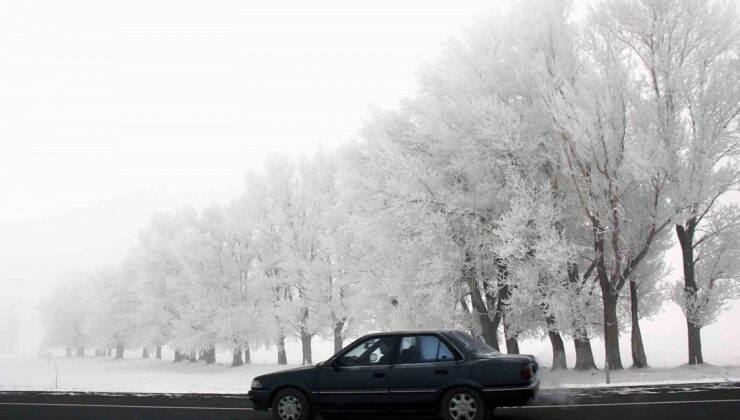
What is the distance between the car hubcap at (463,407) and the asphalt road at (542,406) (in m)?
1.31

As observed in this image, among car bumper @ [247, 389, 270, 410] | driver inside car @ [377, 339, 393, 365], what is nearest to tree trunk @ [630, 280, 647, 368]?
driver inside car @ [377, 339, 393, 365]

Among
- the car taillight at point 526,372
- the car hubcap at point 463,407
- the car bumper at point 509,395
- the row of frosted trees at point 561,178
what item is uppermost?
the row of frosted trees at point 561,178

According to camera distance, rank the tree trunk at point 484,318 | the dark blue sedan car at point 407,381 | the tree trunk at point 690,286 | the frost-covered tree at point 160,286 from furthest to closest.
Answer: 1. the frost-covered tree at point 160,286
2. the tree trunk at point 484,318
3. the tree trunk at point 690,286
4. the dark blue sedan car at point 407,381

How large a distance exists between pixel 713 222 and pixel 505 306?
320 inches

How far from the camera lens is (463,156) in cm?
2205

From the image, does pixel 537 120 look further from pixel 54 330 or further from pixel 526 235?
pixel 54 330

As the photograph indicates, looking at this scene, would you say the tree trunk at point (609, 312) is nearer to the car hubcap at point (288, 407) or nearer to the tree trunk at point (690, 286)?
the tree trunk at point (690, 286)

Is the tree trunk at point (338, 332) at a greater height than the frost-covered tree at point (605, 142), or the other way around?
the frost-covered tree at point (605, 142)

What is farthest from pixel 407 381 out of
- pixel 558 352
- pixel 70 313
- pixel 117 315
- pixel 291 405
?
pixel 70 313

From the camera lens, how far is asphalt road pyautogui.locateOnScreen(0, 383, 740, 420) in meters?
10.3

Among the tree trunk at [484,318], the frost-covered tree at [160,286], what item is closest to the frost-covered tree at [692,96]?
the tree trunk at [484,318]

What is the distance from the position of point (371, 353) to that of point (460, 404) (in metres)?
1.71

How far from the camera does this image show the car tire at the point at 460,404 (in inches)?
364

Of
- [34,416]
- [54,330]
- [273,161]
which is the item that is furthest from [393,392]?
[54,330]
